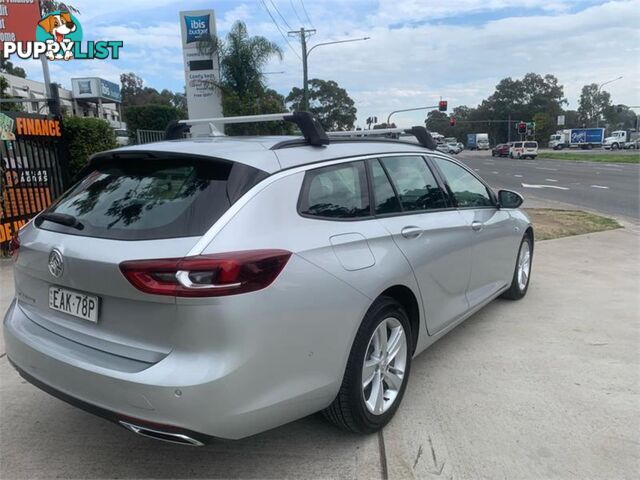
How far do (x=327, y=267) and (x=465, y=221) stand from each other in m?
1.80

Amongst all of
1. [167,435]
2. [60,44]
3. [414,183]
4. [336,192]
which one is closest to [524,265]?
Result: [414,183]

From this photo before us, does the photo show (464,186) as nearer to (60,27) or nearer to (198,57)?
(60,27)

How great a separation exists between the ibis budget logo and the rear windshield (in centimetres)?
1000

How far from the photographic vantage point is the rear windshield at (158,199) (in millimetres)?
2252

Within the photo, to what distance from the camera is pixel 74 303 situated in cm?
244

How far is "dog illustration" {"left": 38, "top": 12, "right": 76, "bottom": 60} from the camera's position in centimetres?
1157

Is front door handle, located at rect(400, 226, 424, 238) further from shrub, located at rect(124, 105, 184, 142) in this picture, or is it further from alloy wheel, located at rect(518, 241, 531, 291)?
shrub, located at rect(124, 105, 184, 142)

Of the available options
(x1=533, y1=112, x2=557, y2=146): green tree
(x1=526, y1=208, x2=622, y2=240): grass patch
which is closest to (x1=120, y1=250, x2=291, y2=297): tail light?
(x1=526, y1=208, x2=622, y2=240): grass patch

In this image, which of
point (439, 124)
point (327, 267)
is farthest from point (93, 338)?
point (439, 124)

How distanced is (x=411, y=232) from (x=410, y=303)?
440 mm

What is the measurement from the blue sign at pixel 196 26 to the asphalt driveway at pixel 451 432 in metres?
25.8

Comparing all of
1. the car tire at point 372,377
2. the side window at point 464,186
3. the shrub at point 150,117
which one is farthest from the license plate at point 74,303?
the shrub at point 150,117

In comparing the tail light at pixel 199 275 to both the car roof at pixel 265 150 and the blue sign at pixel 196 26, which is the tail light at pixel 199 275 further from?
the blue sign at pixel 196 26

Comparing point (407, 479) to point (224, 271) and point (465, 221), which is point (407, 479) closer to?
point (224, 271)
